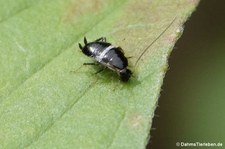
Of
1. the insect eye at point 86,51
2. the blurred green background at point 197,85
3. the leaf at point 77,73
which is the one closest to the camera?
the leaf at point 77,73

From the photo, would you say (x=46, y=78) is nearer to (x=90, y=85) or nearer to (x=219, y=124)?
(x=90, y=85)

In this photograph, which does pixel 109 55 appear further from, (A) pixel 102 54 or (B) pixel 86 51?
(B) pixel 86 51

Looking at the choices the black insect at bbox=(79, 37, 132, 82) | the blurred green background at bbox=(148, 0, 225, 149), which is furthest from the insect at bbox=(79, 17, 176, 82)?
the blurred green background at bbox=(148, 0, 225, 149)

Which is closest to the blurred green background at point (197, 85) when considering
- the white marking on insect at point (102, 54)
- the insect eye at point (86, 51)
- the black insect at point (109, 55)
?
the black insect at point (109, 55)

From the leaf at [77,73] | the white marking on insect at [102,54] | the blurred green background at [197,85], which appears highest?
the leaf at [77,73]

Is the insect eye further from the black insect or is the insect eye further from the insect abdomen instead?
the insect abdomen

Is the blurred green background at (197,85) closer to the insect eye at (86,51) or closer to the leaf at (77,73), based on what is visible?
the leaf at (77,73)

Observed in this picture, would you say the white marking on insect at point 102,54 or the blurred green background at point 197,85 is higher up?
the white marking on insect at point 102,54
